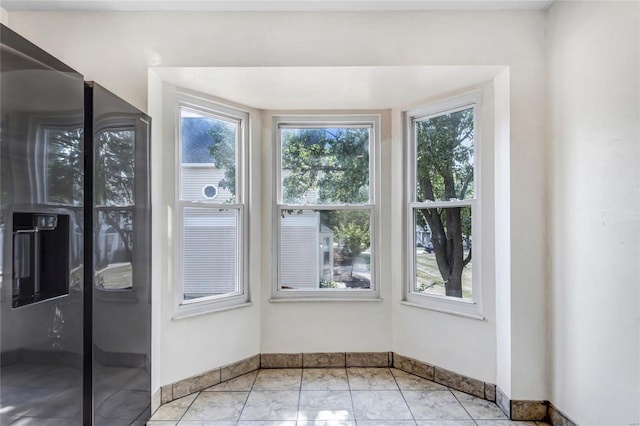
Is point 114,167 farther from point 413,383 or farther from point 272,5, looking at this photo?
point 413,383

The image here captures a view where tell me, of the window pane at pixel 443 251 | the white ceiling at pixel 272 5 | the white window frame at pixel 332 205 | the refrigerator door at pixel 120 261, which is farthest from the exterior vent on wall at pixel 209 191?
the window pane at pixel 443 251

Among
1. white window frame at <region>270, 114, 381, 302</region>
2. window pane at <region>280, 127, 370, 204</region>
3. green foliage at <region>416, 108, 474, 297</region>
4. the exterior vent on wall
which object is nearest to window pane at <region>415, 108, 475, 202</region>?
green foliage at <region>416, 108, 474, 297</region>

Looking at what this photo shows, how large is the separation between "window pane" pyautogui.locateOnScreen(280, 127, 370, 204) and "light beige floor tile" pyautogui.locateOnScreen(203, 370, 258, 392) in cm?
143

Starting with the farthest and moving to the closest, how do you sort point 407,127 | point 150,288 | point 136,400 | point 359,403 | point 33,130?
1. point 407,127
2. point 359,403
3. point 150,288
4. point 136,400
5. point 33,130

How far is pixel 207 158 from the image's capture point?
2.64 m

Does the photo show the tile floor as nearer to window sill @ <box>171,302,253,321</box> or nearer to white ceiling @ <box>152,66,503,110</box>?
window sill @ <box>171,302,253,321</box>

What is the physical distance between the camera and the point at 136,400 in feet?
6.24

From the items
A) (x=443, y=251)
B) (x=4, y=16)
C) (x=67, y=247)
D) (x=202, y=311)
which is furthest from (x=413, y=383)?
(x=4, y=16)

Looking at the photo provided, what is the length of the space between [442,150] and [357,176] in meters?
0.72

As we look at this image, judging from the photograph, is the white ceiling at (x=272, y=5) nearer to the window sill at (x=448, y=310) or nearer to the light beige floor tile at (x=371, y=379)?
the window sill at (x=448, y=310)

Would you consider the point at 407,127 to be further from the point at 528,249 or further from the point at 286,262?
the point at 286,262

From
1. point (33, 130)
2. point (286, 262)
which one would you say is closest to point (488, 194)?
point (286, 262)

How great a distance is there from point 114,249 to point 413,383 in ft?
7.25

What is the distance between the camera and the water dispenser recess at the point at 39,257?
1147 millimetres
